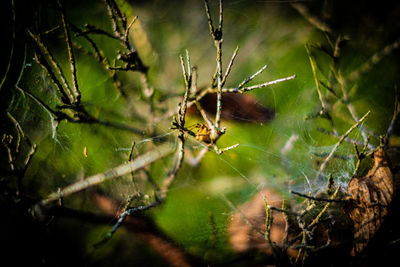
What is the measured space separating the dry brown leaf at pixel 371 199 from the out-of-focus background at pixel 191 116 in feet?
0.73

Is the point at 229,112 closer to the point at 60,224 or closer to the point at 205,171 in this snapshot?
the point at 205,171

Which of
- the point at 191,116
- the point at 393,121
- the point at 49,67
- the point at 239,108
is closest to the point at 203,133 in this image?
the point at 191,116

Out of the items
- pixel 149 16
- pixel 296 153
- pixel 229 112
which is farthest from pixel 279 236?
pixel 149 16

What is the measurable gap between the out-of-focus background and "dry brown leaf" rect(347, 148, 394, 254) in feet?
0.73

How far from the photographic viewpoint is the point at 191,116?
4.48ft

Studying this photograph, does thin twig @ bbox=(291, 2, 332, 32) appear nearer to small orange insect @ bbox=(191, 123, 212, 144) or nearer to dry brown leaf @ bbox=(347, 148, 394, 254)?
dry brown leaf @ bbox=(347, 148, 394, 254)

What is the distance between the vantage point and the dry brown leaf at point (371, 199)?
0.97 metres

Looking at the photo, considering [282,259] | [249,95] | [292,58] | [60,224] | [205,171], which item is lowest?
[282,259]

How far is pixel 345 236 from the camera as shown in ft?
3.98

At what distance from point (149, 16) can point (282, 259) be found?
6.42 feet

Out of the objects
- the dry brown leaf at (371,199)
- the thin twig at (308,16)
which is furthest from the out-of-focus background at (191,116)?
the dry brown leaf at (371,199)

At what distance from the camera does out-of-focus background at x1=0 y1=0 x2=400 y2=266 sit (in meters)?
1.26

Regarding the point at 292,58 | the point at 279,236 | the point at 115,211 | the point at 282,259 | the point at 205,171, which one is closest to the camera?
the point at 282,259

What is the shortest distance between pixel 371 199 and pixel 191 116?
1.16 meters
